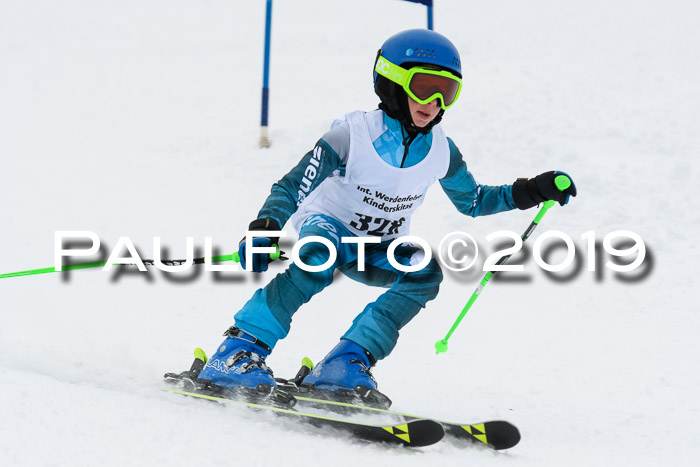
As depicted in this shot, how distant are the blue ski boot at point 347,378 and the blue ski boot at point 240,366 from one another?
0.98 ft

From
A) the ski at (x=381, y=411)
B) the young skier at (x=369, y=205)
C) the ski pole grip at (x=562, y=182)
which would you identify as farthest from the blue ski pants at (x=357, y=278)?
the ski pole grip at (x=562, y=182)

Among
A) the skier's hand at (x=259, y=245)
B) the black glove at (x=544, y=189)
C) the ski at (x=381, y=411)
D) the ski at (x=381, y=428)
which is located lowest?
the ski at (x=381, y=411)

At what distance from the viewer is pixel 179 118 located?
1001 cm

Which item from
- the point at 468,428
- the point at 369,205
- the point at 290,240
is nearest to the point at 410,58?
the point at 369,205

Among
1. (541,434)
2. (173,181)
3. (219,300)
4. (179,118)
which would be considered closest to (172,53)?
(179,118)

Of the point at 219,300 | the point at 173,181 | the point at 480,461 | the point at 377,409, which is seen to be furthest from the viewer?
the point at 173,181

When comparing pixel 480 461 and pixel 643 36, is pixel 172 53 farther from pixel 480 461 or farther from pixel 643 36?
pixel 480 461

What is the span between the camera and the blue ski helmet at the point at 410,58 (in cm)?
333

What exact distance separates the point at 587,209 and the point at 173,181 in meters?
4.40

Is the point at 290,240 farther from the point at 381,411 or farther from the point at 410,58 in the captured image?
the point at 381,411

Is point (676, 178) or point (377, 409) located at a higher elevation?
point (676, 178)

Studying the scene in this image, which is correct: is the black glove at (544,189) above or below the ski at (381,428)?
above

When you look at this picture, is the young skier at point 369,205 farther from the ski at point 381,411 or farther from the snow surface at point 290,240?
the snow surface at point 290,240

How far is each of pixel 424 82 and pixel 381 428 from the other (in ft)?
5.17
